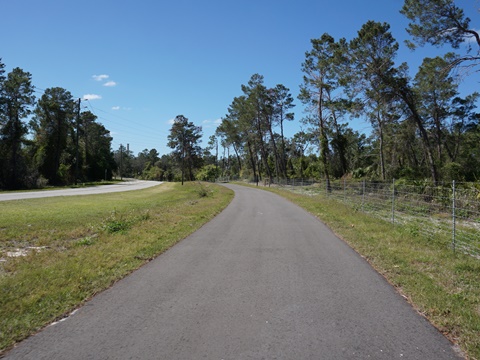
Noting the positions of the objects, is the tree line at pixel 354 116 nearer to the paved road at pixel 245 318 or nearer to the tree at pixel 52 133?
the tree at pixel 52 133

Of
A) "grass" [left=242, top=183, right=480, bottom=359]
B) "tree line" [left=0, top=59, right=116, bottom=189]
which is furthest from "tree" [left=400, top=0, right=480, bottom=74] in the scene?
"tree line" [left=0, top=59, right=116, bottom=189]

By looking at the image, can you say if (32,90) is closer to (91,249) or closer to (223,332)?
(91,249)

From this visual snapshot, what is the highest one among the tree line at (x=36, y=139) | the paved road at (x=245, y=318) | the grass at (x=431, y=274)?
the tree line at (x=36, y=139)

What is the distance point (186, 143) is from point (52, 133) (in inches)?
1768

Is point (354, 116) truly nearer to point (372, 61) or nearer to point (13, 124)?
point (372, 61)

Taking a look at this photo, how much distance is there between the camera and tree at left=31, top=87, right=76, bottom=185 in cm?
4734

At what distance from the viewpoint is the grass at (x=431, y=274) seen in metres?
3.89

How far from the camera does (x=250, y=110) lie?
174ft

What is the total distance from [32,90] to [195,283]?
4720 centimetres

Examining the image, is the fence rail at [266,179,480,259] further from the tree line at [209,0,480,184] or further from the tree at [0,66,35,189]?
the tree at [0,66,35,189]

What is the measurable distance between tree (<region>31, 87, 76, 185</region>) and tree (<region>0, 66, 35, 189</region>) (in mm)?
5070

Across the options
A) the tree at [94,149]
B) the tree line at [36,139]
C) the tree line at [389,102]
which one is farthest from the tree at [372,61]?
the tree at [94,149]

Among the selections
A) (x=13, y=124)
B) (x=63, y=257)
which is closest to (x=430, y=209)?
(x=63, y=257)

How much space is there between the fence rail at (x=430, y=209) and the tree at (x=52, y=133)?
4218cm
